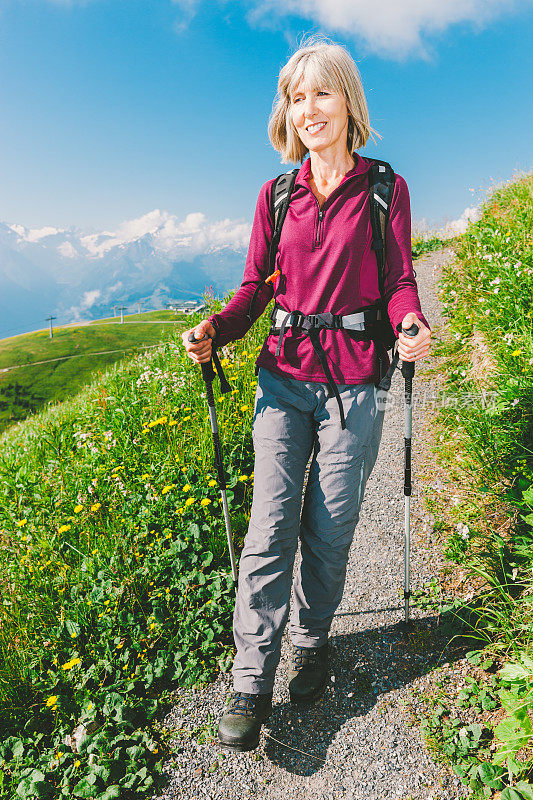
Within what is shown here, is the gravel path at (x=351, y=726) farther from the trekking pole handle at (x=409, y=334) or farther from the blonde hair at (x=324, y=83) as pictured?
the blonde hair at (x=324, y=83)

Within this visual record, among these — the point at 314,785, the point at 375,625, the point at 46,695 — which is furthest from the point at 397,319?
the point at 46,695

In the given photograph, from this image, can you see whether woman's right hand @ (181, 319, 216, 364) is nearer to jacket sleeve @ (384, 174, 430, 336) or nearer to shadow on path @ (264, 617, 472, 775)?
jacket sleeve @ (384, 174, 430, 336)

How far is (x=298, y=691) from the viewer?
9.56ft

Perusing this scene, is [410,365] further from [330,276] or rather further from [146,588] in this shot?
[146,588]

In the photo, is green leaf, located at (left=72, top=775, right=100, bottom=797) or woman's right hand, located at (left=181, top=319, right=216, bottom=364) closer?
green leaf, located at (left=72, top=775, right=100, bottom=797)

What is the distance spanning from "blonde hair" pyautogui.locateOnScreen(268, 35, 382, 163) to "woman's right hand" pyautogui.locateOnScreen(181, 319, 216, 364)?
1.27 metres

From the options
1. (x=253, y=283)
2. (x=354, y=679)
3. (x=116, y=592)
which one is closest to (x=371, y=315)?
(x=253, y=283)

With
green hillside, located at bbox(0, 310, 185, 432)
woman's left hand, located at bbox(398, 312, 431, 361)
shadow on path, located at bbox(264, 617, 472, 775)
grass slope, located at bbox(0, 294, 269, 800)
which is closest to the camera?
woman's left hand, located at bbox(398, 312, 431, 361)

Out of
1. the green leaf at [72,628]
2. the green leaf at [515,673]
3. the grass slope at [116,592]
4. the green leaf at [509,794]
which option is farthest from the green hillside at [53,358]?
the green leaf at [509,794]

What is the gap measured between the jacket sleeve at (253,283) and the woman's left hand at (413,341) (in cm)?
A: 92

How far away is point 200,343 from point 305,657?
2091 millimetres

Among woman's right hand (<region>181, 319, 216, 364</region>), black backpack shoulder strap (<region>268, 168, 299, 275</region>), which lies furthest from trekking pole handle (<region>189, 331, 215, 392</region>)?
black backpack shoulder strap (<region>268, 168, 299, 275</region>)

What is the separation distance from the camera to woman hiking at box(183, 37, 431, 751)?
8.68ft

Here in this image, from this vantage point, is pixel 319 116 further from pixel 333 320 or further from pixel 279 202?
pixel 333 320
